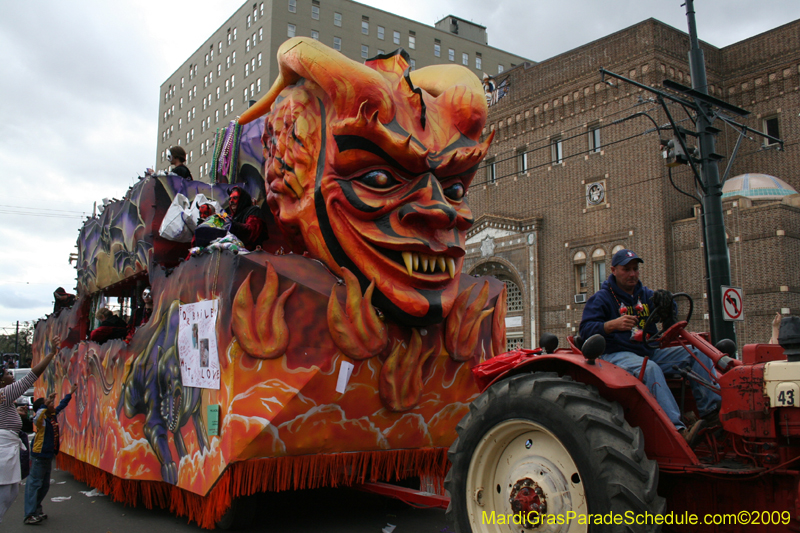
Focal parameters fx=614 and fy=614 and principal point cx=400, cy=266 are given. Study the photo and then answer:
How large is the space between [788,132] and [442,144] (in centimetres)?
2394

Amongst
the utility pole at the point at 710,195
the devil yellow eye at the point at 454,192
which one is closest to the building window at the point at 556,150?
the utility pole at the point at 710,195

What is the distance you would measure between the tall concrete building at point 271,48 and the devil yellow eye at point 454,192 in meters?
48.2

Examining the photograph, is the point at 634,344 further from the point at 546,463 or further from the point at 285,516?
the point at 285,516

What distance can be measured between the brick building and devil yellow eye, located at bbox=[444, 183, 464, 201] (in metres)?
17.2

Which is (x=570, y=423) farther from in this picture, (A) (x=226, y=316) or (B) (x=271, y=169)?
(B) (x=271, y=169)

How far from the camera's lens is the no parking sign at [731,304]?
9.30m

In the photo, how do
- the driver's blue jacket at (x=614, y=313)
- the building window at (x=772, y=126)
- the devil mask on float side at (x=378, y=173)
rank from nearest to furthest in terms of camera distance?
1. the driver's blue jacket at (x=614, y=313)
2. the devil mask on float side at (x=378, y=173)
3. the building window at (x=772, y=126)

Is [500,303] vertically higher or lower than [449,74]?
lower

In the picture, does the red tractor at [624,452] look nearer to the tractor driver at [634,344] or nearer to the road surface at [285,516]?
the tractor driver at [634,344]

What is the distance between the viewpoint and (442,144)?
585 centimetres

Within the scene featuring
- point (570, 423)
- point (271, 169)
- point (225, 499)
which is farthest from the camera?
point (271, 169)

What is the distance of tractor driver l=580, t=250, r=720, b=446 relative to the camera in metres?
3.57

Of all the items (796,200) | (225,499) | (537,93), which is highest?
(537,93)

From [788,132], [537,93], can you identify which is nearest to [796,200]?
[788,132]
